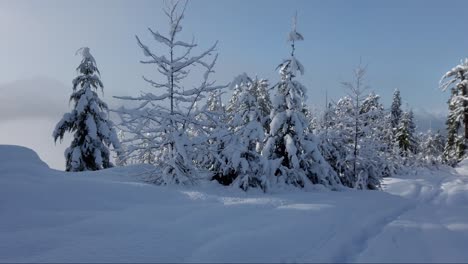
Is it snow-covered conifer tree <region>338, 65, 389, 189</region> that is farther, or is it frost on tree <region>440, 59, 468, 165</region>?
frost on tree <region>440, 59, 468, 165</region>

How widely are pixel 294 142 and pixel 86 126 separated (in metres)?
12.4

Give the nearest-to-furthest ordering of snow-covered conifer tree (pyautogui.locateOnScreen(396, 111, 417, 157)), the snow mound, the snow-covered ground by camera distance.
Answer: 1. the snow-covered ground
2. the snow mound
3. snow-covered conifer tree (pyautogui.locateOnScreen(396, 111, 417, 157))

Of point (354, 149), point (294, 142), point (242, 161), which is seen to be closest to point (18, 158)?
point (242, 161)

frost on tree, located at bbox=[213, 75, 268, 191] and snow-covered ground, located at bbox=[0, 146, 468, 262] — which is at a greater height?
frost on tree, located at bbox=[213, 75, 268, 191]

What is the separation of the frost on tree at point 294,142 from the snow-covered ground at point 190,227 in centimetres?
416

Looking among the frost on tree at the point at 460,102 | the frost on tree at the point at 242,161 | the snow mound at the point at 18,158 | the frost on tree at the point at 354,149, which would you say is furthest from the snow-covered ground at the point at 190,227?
the frost on tree at the point at 460,102

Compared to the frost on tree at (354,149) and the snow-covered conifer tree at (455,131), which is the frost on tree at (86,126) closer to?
the frost on tree at (354,149)

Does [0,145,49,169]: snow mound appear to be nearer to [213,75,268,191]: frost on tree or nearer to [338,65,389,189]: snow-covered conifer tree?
[213,75,268,191]: frost on tree

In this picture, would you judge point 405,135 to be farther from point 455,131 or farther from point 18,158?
point 18,158

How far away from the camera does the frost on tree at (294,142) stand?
11.7 meters

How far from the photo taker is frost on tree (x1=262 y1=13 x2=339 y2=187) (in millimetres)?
11656

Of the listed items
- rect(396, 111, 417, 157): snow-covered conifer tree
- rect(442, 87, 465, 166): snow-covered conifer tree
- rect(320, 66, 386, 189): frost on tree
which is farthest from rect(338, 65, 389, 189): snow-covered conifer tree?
rect(396, 111, 417, 157): snow-covered conifer tree

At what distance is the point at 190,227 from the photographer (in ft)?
16.2

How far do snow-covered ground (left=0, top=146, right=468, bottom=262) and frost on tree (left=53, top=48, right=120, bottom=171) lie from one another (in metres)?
11.7
